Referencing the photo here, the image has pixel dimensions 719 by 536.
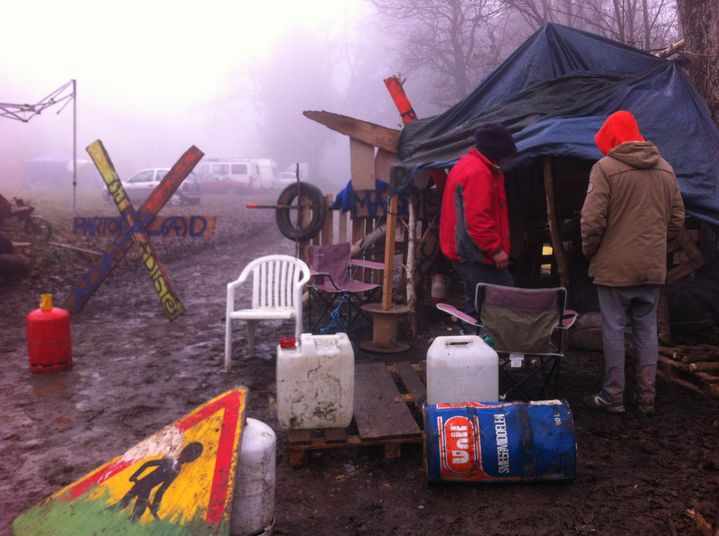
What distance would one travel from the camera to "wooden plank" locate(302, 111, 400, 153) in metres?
7.68

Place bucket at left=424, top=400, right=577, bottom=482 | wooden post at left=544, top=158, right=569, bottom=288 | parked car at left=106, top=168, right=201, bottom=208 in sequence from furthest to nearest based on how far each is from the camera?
parked car at left=106, top=168, right=201, bottom=208, wooden post at left=544, top=158, right=569, bottom=288, bucket at left=424, top=400, right=577, bottom=482

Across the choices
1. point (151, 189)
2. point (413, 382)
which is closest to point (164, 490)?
point (413, 382)

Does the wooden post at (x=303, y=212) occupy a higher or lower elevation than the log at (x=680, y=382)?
higher

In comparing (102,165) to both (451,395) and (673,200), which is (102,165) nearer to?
(451,395)

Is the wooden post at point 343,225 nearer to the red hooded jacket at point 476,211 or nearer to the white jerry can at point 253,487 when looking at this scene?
the red hooded jacket at point 476,211

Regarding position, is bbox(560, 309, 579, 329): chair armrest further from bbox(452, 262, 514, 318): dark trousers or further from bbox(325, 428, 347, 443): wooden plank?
bbox(325, 428, 347, 443): wooden plank

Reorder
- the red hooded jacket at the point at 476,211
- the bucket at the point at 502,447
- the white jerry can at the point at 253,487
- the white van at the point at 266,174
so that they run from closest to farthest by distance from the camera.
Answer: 1. the white jerry can at the point at 253,487
2. the bucket at the point at 502,447
3. the red hooded jacket at the point at 476,211
4. the white van at the point at 266,174

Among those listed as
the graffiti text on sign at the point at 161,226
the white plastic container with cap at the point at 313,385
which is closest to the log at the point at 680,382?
the white plastic container with cap at the point at 313,385

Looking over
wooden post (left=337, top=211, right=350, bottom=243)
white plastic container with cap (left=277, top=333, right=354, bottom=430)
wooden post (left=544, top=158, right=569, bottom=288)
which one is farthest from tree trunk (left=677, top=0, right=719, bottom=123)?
white plastic container with cap (left=277, top=333, right=354, bottom=430)

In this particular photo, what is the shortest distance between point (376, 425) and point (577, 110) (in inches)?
152

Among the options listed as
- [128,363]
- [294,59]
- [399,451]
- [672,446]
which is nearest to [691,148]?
[672,446]

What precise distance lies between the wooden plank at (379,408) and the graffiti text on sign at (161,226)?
375 cm

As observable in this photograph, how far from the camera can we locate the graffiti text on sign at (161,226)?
7883 mm

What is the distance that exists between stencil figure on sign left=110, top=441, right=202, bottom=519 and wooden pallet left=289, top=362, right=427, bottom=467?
113cm
